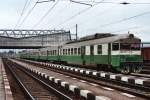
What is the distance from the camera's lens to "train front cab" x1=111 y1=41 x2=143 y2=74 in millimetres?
28078

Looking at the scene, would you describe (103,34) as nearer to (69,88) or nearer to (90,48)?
(90,48)

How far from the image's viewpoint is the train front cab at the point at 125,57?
2808 centimetres

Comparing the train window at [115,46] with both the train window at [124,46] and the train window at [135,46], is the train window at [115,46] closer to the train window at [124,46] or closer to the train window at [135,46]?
the train window at [124,46]

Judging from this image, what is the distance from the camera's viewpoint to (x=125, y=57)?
28.2 meters

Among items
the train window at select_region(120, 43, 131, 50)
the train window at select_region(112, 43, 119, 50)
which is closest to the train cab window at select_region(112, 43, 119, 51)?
the train window at select_region(112, 43, 119, 50)

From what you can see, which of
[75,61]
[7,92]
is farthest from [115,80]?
[75,61]

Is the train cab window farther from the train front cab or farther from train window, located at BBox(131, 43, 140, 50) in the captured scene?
train window, located at BBox(131, 43, 140, 50)

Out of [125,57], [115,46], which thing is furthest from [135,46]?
[115,46]

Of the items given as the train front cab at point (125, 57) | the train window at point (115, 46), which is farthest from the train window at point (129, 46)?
the train window at point (115, 46)

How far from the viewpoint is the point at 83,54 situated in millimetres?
36844

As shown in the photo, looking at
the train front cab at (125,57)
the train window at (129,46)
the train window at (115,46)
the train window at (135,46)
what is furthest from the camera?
the train window at (135,46)

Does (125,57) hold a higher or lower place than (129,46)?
lower

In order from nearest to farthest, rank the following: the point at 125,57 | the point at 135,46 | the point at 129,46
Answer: the point at 125,57 < the point at 129,46 < the point at 135,46

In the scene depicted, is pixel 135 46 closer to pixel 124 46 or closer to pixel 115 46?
pixel 124 46
